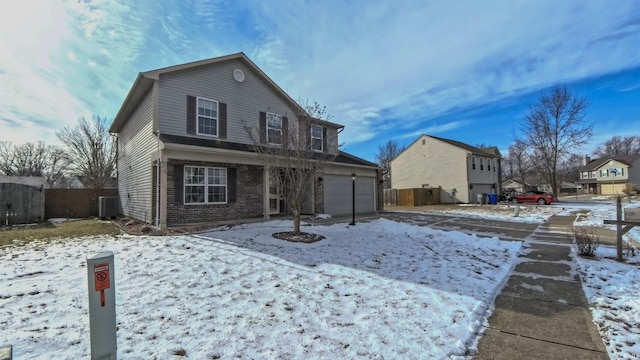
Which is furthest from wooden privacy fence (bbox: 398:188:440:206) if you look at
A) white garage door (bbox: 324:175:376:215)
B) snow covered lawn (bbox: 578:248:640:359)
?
snow covered lawn (bbox: 578:248:640:359)

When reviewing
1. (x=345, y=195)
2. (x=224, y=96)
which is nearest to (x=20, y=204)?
(x=224, y=96)

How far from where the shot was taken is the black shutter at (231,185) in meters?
11.9

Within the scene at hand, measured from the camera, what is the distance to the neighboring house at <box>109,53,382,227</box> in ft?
34.7

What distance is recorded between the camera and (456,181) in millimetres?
30500

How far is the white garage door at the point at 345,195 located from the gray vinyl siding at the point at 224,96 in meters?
4.06

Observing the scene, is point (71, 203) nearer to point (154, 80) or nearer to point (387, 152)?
point (154, 80)

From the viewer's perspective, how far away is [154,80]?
429 inches

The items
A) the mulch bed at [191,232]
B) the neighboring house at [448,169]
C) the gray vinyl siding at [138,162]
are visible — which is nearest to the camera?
the mulch bed at [191,232]

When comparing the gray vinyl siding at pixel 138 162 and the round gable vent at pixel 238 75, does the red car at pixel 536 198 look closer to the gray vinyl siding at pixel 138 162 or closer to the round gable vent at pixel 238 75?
the round gable vent at pixel 238 75

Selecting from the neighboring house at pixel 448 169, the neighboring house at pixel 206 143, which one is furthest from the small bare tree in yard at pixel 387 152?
the neighboring house at pixel 206 143

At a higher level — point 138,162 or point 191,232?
point 138,162

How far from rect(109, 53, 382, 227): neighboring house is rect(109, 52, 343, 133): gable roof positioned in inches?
1.4

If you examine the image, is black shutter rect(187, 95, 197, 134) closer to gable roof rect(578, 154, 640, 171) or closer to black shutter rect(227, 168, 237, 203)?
black shutter rect(227, 168, 237, 203)

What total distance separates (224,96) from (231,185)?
3.85 m
